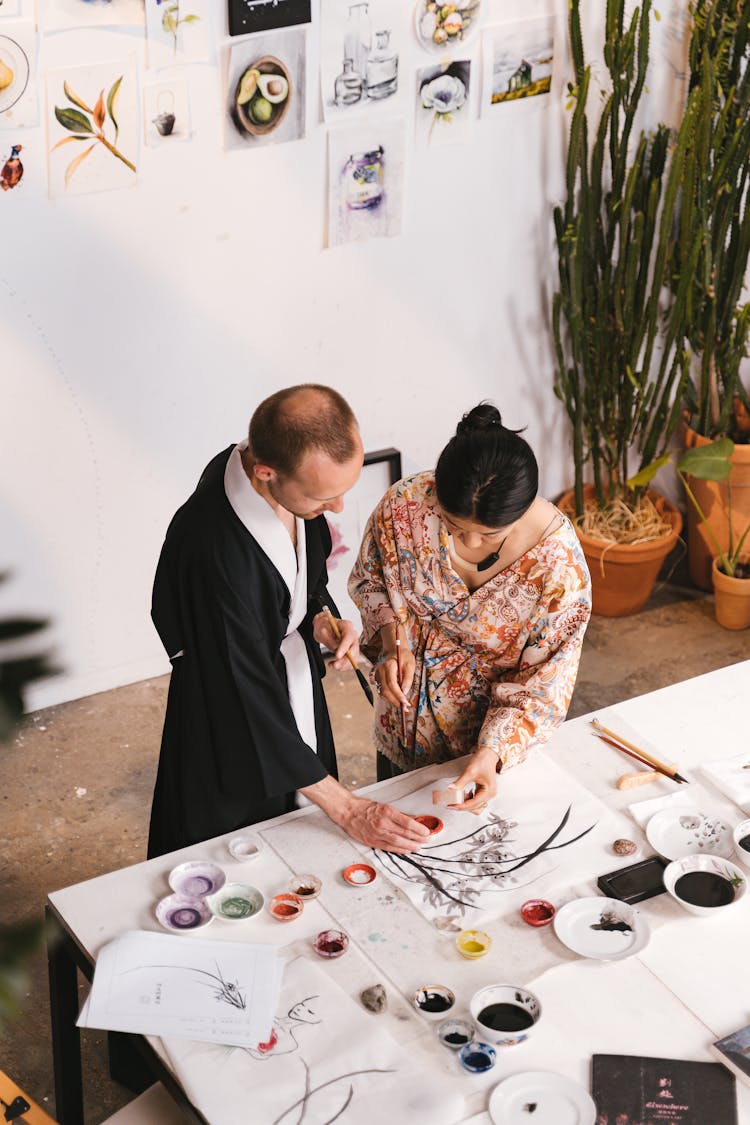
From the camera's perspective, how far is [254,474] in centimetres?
227

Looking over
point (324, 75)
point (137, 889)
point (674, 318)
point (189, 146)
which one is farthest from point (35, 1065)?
point (674, 318)

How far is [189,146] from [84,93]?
0.32m

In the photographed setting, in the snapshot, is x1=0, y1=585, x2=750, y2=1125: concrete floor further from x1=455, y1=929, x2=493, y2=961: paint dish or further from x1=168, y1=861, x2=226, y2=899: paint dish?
x1=455, y1=929, x2=493, y2=961: paint dish

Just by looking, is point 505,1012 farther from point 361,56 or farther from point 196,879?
point 361,56

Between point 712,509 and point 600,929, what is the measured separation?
286cm

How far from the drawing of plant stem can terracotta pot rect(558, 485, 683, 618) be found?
2133mm

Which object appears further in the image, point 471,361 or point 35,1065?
point 471,361

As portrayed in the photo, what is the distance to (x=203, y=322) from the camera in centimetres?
378

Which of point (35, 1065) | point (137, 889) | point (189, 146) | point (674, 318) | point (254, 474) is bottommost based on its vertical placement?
point (35, 1065)

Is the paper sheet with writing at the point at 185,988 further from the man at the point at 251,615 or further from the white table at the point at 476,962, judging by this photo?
the man at the point at 251,615

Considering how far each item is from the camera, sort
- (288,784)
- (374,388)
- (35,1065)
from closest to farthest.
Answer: (288,784)
(35,1065)
(374,388)

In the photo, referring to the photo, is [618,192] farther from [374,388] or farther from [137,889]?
[137,889]

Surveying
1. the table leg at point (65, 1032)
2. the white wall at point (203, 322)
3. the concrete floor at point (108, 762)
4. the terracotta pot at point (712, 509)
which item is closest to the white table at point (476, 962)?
the table leg at point (65, 1032)

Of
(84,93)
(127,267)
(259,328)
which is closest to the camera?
(84,93)
